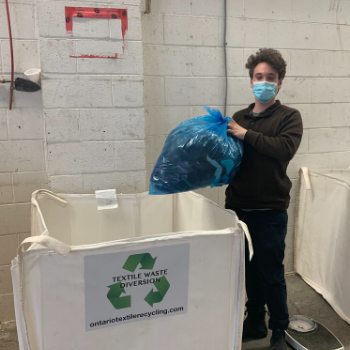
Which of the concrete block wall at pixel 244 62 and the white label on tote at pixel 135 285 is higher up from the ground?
the concrete block wall at pixel 244 62

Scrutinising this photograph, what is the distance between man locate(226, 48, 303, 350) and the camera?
1.45 metres

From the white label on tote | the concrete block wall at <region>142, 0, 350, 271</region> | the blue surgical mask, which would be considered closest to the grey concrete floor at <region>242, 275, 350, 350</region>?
the concrete block wall at <region>142, 0, 350, 271</region>

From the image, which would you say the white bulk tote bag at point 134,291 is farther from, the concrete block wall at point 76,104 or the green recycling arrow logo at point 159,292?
the concrete block wall at point 76,104

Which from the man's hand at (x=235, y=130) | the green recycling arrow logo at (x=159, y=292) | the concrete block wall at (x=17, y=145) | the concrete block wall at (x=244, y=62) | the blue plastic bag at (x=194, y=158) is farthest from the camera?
the concrete block wall at (x=244, y=62)

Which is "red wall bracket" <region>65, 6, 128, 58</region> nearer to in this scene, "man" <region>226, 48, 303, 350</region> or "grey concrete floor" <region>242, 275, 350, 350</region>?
"man" <region>226, 48, 303, 350</region>

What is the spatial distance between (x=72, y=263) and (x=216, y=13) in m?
1.69

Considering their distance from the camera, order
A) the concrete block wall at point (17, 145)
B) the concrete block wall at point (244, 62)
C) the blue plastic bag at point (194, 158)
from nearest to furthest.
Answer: the blue plastic bag at point (194, 158), the concrete block wall at point (17, 145), the concrete block wall at point (244, 62)

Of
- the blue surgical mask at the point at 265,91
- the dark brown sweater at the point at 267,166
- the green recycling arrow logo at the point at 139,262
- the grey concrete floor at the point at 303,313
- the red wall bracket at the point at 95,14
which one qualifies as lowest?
the grey concrete floor at the point at 303,313

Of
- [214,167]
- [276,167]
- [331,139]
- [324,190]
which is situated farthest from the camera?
[331,139]

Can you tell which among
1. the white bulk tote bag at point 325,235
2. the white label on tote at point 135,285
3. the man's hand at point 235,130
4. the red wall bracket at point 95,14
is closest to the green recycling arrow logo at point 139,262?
the white label on tote at point 135,285

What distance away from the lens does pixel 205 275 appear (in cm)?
105

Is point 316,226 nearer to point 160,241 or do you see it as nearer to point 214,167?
point 214,167

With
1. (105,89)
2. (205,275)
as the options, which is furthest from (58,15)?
(205,275)

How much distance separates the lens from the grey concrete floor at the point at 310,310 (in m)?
1.72
